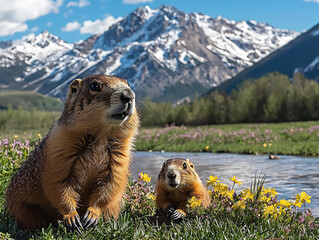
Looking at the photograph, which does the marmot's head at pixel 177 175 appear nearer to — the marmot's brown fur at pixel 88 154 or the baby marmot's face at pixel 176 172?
the baby marmot's face at pixel 176 172

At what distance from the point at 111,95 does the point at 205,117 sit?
70675mm

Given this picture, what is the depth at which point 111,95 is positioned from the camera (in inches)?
162

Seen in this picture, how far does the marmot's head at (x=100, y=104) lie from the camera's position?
13.4 feet

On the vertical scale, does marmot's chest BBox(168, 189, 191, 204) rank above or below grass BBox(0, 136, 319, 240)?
above

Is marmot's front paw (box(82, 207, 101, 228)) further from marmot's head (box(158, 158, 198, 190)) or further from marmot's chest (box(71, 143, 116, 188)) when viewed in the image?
marmot's head (box(158, 158, 198, 190))

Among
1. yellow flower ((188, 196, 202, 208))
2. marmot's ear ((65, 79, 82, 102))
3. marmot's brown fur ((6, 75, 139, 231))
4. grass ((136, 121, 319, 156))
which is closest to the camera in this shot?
marmot's brown fur ((6, 75, 139, 231))

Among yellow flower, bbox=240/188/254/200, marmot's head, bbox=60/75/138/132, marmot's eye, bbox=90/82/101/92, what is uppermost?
marmot's eye, bbox=90/82/101/92

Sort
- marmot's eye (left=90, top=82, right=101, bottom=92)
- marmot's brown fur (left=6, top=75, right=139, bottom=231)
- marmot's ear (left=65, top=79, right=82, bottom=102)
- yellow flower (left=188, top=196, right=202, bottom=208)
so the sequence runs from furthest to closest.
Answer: yellow flower (left=188, top=196, right=202, bottom=208), marmot's ear (left=65, top=79, right=82, bottom=102), marmot's eye (left=90, top=82, right=101, bottom=92), marmot's brown fur (left=6, top=75, right=139, bottom=231)

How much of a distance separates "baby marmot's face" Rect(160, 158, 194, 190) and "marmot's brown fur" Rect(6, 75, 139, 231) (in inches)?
46.4

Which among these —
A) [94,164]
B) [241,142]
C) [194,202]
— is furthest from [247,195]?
[241,142]

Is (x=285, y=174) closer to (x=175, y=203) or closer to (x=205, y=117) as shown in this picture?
(x=175, y=203)

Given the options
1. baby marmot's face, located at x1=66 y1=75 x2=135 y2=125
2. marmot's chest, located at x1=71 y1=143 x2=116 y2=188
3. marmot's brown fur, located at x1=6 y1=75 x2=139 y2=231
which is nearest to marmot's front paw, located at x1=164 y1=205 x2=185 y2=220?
marmot's brown fur, located at x1=6 y1=75 x2=139 y2=231

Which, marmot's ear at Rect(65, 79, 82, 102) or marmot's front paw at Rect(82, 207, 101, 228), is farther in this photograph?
marmot's ear at Rect(65, 79, 82, 102)

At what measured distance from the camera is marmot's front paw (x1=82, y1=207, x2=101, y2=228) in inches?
168
